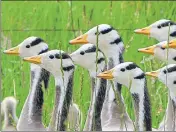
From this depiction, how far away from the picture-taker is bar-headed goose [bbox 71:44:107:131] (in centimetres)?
525

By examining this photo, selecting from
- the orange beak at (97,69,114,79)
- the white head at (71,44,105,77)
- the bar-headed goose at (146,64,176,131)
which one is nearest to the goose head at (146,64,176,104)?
the bar-headed goose at (146,64,176,131)

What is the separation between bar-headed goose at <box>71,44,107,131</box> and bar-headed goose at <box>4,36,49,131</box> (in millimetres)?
178

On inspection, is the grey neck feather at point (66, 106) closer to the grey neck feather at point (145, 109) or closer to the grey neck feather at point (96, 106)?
the grey neck feather at point (96, 106)

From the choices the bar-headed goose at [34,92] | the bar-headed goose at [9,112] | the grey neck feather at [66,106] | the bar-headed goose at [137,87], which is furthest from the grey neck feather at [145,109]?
the bar-headed goose at [9,112]

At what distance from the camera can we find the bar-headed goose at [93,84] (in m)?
5.25

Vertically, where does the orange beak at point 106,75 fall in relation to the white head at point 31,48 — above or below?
below

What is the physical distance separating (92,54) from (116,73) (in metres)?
0.27

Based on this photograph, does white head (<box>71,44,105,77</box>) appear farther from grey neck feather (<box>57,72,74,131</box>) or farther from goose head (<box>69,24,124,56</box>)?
grey neck feather (<box>57,72,74,131</box>)

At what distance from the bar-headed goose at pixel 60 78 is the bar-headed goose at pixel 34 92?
0.36 ft

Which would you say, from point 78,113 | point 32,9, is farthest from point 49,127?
point 32,9

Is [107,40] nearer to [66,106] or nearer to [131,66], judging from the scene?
[131,66]

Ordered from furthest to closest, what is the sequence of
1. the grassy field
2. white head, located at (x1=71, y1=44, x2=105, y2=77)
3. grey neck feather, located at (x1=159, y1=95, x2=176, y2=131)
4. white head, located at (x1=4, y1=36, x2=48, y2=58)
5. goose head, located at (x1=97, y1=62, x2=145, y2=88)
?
the grassy field < white head, located at (x1=4, y1=36, x2=48, y2=58) < white head, located at (x1=71, y1=44, x2=105, y2=77) < goose head, located at (x1=97, y1=62, x2=145, y2=88) < grey neck feather, located at (x1=159, y1=95, x2=176, y2=131)

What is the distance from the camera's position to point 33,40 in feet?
18.8

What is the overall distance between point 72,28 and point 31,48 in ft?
4.48
